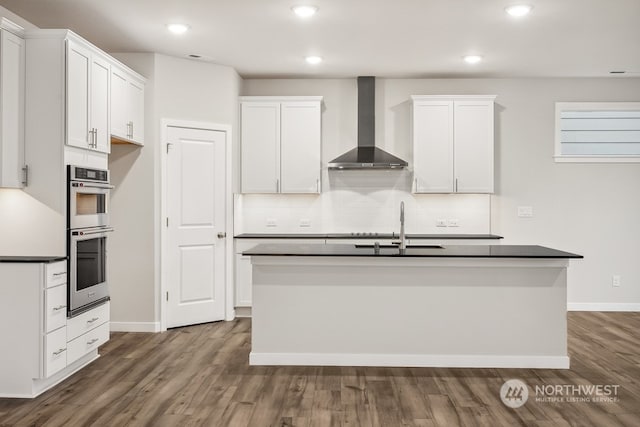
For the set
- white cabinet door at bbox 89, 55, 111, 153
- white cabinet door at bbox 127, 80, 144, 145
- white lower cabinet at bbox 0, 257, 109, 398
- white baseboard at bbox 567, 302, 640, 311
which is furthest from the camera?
white baseboard at bbox 567, 302, 640, 311

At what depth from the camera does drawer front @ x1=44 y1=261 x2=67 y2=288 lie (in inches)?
138

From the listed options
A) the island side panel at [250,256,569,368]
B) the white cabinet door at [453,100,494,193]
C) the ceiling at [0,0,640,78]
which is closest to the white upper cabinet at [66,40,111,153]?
the ceiling at [0,0,640,78]

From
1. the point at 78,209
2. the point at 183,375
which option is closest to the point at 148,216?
the point at 78,209

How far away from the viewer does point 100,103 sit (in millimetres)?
4332

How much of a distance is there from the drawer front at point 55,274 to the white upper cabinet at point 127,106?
1.35m

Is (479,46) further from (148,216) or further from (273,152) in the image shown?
(148,216)

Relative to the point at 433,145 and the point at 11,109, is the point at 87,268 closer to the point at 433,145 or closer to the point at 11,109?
the point at 11,109

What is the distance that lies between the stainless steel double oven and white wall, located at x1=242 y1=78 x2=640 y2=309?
2.21 metres

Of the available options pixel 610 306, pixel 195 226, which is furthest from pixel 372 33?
pixel 610 306

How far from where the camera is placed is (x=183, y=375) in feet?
12.9

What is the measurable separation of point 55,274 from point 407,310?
2.53m

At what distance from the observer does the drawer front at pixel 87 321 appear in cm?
382

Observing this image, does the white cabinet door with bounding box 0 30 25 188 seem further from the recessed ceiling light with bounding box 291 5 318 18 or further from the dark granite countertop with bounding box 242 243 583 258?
the recessed ceiling light with bounding box 291 5 318 18

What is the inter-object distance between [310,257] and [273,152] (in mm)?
2333
